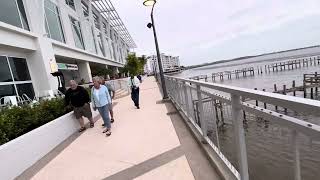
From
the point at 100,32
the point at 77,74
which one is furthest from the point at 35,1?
the point at 100,32

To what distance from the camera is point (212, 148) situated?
4371 mm

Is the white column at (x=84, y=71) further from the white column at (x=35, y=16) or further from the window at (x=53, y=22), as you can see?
the white column at (x=35, y=16)

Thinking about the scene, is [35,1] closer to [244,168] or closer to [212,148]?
[212,148]

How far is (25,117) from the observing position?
22.6 feet

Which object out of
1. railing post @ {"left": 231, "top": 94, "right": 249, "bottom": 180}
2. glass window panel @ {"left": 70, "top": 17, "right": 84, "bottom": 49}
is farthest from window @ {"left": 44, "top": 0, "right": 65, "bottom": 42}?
railing post @ {"left": 231, "top": 94, "right": 249, "bottom": 180}

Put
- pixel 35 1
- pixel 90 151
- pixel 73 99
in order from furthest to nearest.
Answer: pixel 35 1 → pixel 73 99 → pixel 90 151

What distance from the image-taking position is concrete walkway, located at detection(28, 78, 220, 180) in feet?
13.5

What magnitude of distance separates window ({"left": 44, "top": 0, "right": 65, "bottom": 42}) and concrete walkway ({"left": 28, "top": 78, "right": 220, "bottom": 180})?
12644mm

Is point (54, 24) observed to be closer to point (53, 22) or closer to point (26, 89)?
point (53, 22)

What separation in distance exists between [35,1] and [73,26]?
1086 centimetres

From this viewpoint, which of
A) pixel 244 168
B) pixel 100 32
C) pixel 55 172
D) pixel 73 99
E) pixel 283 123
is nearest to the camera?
pixel 283 123

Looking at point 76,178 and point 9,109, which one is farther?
point 9,109

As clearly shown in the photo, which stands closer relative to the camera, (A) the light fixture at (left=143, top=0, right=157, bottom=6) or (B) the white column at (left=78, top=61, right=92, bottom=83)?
(A) the light fixture at (left=143, top=0, right=157, bottom=6)

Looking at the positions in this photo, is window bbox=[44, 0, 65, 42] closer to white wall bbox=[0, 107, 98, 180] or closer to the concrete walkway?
white wall bbox=[0, 107, 98, 180]
